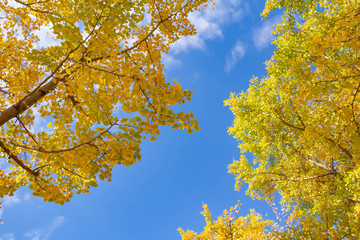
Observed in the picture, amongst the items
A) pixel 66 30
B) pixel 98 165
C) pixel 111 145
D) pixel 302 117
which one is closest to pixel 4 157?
pixel 98 165

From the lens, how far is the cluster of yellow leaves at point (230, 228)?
784 cm

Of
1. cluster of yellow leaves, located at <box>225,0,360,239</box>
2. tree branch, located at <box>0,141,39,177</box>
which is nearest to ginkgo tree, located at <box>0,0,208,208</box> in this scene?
tree branch, located at <box>0,141,39,177</box>

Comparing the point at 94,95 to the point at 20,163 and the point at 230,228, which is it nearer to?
the point at 20,163

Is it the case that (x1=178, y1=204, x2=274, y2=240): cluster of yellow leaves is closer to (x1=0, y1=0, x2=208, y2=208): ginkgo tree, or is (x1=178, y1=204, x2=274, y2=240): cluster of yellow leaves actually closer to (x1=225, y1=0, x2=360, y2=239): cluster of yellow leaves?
(x1=225, y1=0, x2=360, y2=239): cluster of yellow leaves

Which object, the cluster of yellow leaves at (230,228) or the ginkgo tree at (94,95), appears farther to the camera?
the cluster of yellow leaves at (230,228)

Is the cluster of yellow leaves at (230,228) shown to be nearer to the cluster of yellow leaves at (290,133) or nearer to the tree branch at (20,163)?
the cluster of yellow leaves at (290,133)

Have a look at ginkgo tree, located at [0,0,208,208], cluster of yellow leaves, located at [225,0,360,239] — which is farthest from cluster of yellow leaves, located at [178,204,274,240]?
ginkgo tree, located at [0,0,208,208]

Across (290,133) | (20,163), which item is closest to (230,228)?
(290,133)

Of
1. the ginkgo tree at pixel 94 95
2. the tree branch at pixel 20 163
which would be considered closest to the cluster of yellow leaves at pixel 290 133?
the ginkgo tree at pixel 94 95

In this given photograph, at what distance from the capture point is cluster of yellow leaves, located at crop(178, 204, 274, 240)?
7.84 meters

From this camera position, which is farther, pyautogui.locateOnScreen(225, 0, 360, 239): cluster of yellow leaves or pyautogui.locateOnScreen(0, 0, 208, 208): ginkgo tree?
pyautogui.locateOnScreen(225, 0, 360, 239): cluster of yellow leaves

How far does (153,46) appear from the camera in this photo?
3467 millimetres

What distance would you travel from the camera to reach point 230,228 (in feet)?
26.1

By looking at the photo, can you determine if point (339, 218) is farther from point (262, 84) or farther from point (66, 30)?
point (66, 30)
